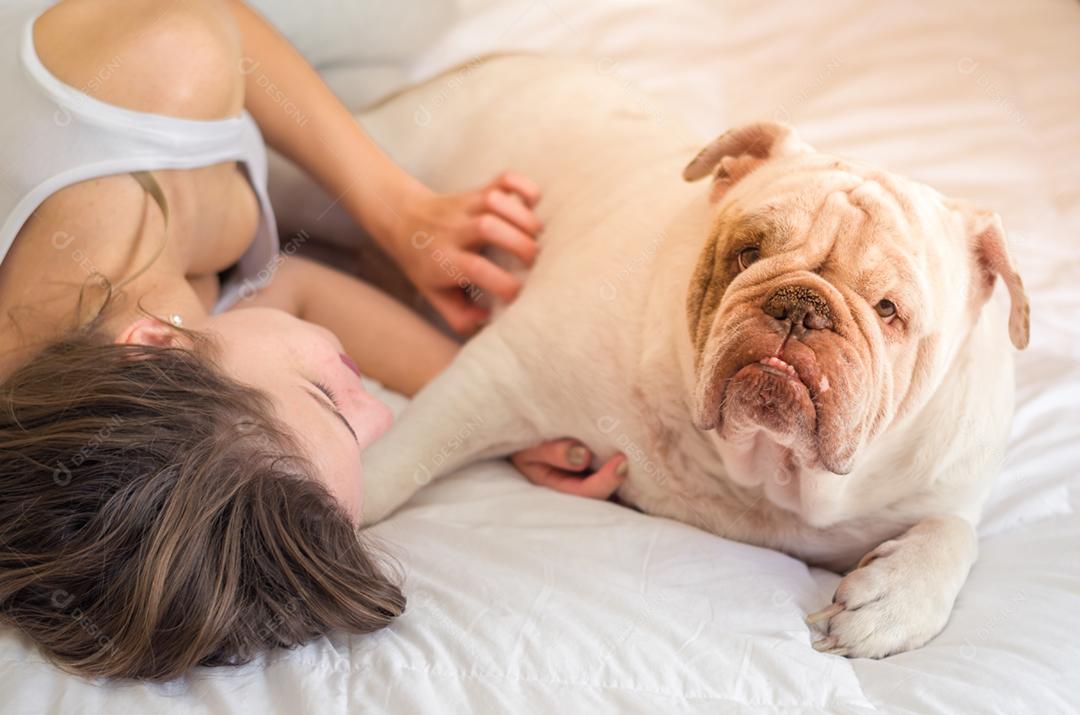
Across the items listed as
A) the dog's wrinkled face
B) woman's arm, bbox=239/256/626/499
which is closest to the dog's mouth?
the dog's wrinkled face

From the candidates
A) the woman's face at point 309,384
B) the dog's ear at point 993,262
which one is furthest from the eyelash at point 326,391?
the dog's ear at point 993,262

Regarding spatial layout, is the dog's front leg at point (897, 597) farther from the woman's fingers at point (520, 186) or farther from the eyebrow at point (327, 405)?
the woman's fingers at point (520, 186)

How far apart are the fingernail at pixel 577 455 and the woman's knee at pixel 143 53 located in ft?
2.83

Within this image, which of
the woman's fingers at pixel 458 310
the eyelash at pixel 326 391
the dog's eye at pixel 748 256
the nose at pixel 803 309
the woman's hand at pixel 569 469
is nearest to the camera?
the nose at pixel 803 309

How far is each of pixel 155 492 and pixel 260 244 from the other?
3.33ft

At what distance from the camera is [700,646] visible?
1.28 m

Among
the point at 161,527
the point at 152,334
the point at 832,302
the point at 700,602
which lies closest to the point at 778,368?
the point at 832,302

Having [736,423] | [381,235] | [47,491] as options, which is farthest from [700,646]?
[381,235]

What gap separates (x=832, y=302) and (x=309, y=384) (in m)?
0.72

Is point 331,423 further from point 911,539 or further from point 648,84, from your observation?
point 648,84

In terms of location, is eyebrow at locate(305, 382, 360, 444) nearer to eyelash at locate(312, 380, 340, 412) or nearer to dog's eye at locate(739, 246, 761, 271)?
eyelash at locate(312, 380, 340, 412)

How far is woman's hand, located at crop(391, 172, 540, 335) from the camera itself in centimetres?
201

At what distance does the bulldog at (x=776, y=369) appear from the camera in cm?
135

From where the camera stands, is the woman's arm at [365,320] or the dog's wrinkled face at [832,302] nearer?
the dog's wrinkled face at [832,302]
